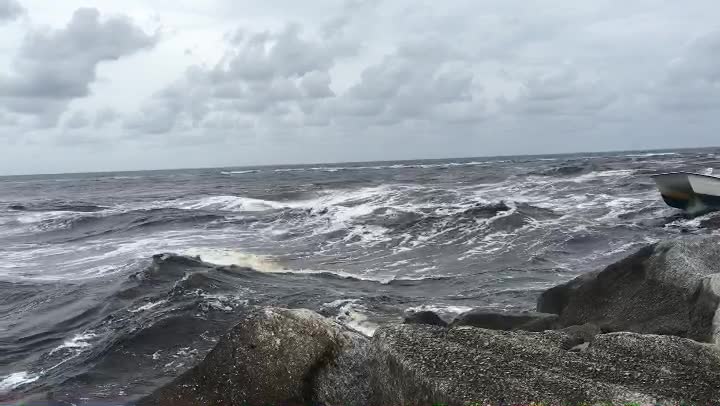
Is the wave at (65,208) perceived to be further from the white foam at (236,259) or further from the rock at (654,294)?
the rock at (654,294)

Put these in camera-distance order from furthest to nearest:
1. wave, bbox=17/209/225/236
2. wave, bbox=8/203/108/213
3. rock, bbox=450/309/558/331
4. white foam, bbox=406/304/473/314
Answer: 1. wave, bbox=8/203/108/213
2. wave, bbox=17/209/225/236
3. white foam, bbox=406/304/473/314
4. rock, bbox=450/309/558/331

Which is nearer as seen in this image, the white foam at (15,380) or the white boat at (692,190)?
the white foam at (15,380)

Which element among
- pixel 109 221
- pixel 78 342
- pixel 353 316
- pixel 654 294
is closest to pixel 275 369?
pixel 353 316

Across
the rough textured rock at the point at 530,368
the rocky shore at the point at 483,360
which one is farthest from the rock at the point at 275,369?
the rough textured rock at the point at 530,368

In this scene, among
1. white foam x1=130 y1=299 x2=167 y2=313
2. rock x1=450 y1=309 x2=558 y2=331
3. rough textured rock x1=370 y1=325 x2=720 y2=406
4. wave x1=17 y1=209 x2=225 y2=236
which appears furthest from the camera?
wave x1=17 y1=209 x2=225 y2=236

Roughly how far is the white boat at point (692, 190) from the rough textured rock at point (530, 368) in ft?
53.7

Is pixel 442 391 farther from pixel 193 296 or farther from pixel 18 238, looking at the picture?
pixel 18 238

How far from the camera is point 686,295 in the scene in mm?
6035

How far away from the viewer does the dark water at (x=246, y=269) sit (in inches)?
303

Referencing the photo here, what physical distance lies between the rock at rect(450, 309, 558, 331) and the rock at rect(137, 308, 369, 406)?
2.09m

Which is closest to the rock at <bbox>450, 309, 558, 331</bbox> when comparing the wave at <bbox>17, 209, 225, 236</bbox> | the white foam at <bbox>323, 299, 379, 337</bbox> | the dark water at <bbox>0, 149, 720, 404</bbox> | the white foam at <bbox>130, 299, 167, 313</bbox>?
the white foam at <bbox>323, 299, 379, 337</bbox>

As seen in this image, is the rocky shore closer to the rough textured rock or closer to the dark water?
the rough textured rock

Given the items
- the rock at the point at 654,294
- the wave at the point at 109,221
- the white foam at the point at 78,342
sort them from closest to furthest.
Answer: the rock at the point at 654,294
the white foam at the point at 78,342
the wave at the point at 109,221

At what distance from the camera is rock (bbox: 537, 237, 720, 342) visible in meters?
5.63
